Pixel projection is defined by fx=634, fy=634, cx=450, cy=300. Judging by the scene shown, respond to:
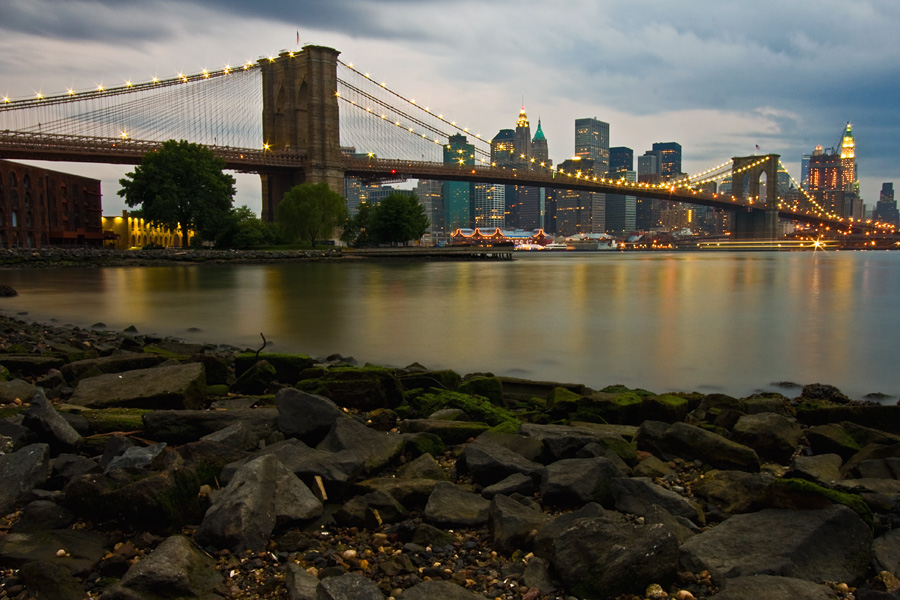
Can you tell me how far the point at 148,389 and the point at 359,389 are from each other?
1877mm

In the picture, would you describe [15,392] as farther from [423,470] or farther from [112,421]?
[423,470]

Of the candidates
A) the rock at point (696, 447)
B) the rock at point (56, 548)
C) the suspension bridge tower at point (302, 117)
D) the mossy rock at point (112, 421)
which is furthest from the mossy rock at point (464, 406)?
the suspension bridge tower at point (302, 117)

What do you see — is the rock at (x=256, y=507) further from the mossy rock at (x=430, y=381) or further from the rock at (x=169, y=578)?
the mossy rock at (x=430, y=381)

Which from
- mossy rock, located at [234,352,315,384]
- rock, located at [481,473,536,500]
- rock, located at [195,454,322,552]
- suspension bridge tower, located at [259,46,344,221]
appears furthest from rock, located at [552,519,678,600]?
suspension bridge tower, located at [259,46,344,221]

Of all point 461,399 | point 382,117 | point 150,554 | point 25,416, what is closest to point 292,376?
point 461,399

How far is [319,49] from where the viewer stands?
218ft

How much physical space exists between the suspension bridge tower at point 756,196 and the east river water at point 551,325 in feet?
325

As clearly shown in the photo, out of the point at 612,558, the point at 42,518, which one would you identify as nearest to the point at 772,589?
the point at 612,558

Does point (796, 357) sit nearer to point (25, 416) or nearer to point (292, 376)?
point (292, 376)

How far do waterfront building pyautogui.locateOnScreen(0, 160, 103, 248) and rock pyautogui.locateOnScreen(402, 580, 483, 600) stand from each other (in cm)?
6371

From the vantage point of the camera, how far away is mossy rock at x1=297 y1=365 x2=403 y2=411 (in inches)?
244

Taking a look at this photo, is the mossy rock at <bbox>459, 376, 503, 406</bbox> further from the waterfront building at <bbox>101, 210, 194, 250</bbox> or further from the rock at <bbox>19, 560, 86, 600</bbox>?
the waterfront building at <bbox>101, 210, 194, 250</bbox>

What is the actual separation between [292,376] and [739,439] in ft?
16.4

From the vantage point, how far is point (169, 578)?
107 inches
